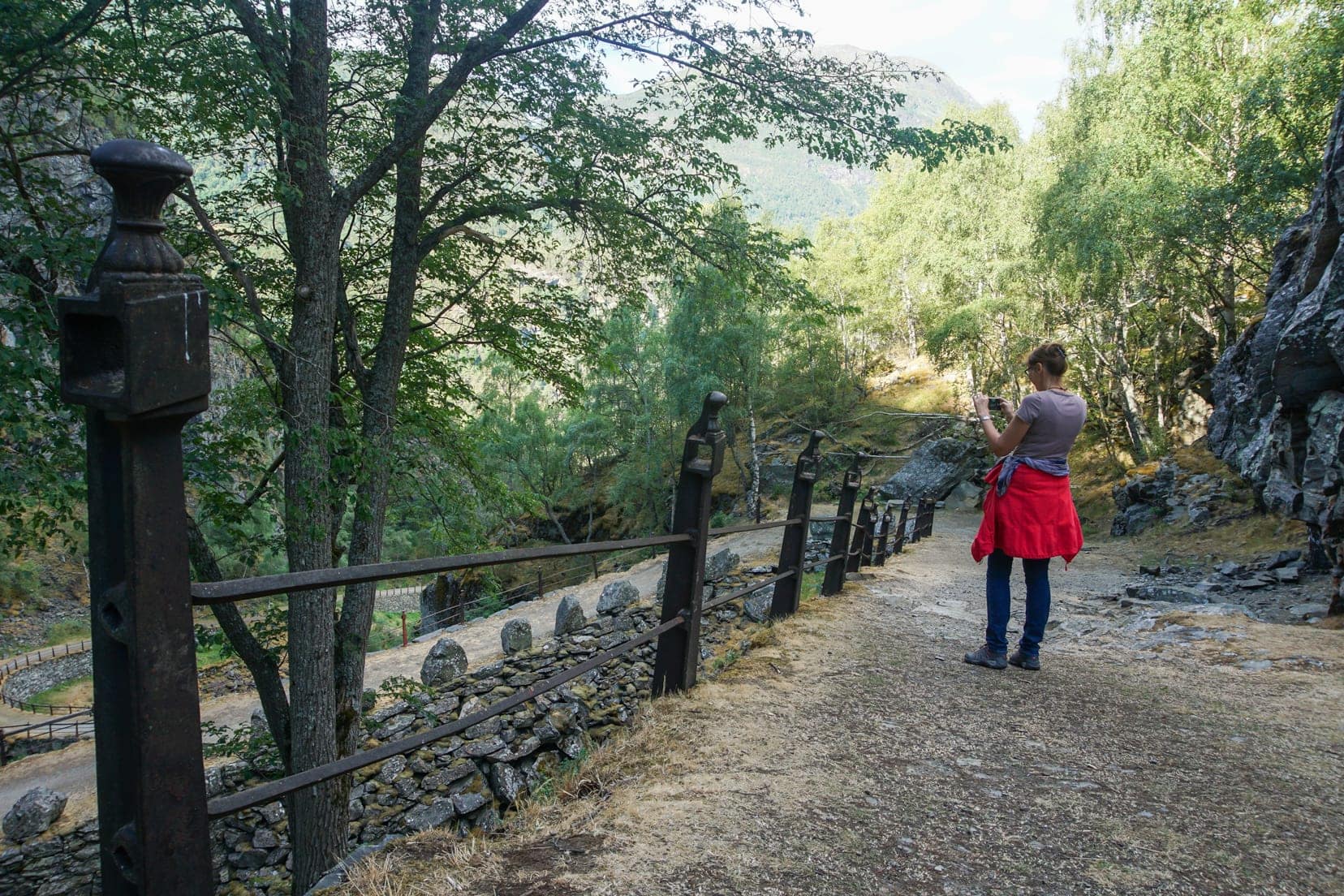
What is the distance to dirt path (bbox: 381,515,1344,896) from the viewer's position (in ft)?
6.73

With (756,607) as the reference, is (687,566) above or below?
above

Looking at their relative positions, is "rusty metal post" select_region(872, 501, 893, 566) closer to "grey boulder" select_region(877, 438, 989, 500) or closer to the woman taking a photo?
the woman taking a photo

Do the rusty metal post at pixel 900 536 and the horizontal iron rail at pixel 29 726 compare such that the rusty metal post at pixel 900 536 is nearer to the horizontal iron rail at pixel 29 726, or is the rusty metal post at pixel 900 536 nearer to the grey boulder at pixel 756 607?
the grey boulder at pixel 756 607

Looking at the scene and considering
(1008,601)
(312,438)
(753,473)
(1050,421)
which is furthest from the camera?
(753,473)

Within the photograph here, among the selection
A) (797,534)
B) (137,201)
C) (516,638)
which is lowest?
(516,638)

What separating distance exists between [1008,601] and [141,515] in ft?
14.5

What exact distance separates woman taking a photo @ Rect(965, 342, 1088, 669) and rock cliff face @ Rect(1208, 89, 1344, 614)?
5229mm

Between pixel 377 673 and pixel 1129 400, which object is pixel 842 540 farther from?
pixel 1129 400

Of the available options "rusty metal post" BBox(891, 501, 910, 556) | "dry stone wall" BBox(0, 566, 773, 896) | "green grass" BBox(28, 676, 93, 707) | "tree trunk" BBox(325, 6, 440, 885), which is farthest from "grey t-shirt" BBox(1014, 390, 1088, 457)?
"green grass" BBox(28, 676, 93, 707)

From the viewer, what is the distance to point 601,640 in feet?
38.8

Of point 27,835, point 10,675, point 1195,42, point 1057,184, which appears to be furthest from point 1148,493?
point 10,675

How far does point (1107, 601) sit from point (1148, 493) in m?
12.4

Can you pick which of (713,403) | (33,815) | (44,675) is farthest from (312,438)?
(44,675)

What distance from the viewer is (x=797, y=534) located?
539 centimetres
